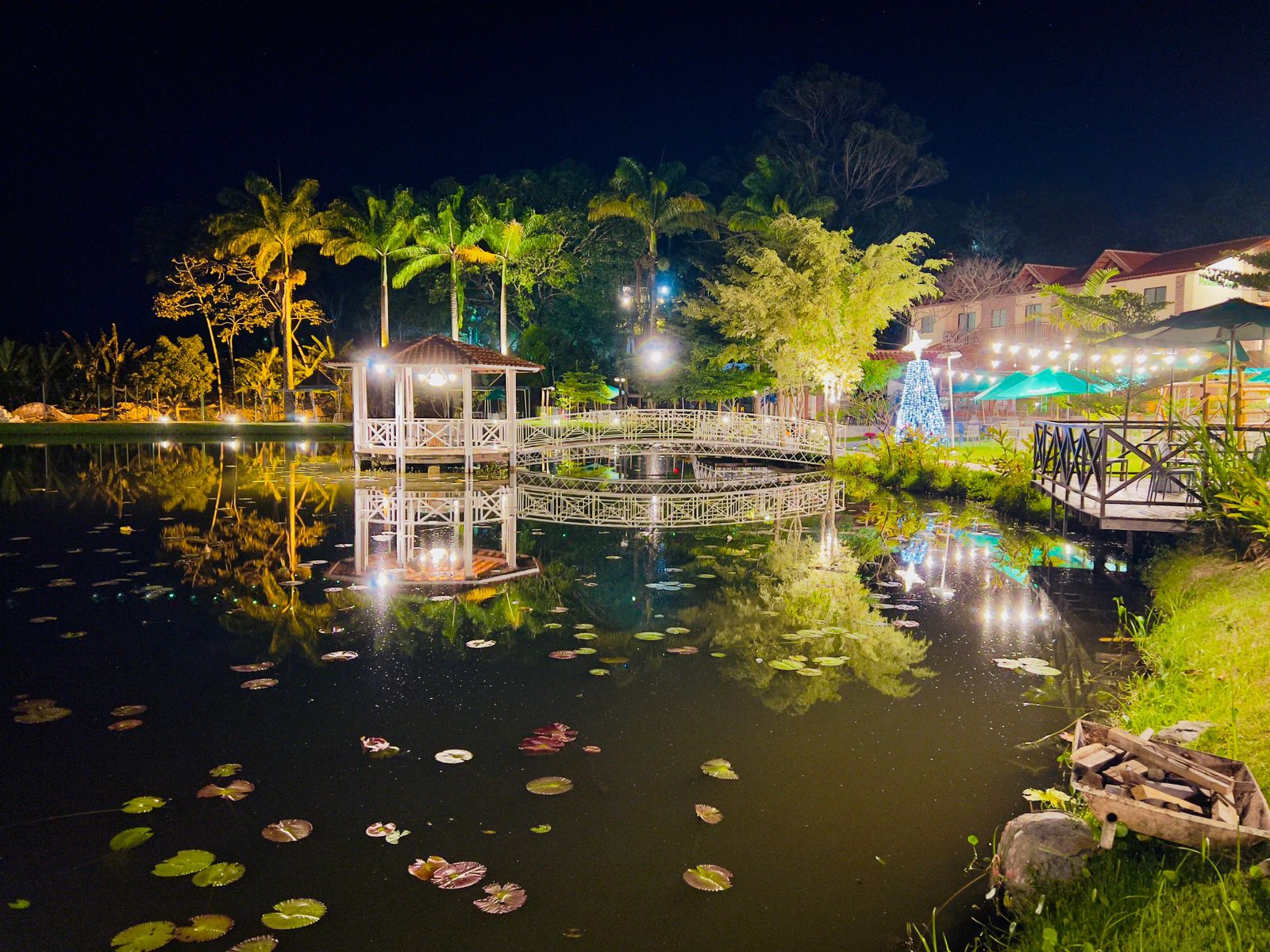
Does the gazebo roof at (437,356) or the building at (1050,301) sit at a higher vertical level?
the building at (1050,301)

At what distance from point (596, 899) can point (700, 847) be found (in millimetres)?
636

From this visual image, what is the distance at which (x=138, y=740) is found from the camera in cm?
533

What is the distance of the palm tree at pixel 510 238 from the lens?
1394 inches

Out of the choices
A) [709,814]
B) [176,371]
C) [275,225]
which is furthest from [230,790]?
[176,371]

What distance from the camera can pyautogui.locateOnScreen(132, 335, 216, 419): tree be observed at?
146 ft

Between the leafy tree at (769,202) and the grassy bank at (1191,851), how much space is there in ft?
95.5

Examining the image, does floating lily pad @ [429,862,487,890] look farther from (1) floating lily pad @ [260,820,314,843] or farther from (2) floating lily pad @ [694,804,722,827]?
(2) floating lily pad @ [694,804,722,827]

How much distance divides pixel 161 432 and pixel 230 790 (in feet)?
132

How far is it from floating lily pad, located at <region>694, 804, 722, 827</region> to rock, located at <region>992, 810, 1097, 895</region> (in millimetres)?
1301

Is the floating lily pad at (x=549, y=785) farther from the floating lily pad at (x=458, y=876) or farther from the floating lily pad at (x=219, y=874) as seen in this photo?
the floating lily pad at (x=219, y=874)

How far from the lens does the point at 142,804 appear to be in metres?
4.47

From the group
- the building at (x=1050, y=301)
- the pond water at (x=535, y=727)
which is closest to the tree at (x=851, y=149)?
the building at (x=1050, y=301)

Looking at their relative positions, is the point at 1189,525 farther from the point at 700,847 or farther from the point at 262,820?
the point at 262,820

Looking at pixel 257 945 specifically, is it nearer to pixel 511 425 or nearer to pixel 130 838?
pixel 130 838
